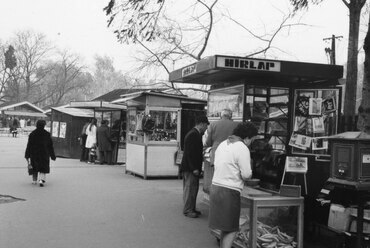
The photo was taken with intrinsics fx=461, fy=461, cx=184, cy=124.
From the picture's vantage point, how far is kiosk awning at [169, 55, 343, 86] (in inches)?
264

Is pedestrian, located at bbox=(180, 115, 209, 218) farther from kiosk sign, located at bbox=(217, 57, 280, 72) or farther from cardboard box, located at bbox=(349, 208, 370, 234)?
cardboard box, located at bbox=(349, 208, 370, 234)

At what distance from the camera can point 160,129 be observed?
13.2 metres

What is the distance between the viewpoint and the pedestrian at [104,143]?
16547 millimetres

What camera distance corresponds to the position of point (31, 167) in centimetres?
1127

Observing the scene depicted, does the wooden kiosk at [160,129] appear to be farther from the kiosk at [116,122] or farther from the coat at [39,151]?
the kiosk at [116,122]

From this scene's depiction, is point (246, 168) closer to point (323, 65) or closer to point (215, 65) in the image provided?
point (215, 65)

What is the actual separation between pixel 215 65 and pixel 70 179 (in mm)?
7419


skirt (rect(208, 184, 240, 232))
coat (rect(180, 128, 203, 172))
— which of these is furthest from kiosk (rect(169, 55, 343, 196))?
skirt (rect(208, 184, 240, 232))

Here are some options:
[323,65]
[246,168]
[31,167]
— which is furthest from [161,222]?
[31,167]

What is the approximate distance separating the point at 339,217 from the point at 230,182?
1.48 meters

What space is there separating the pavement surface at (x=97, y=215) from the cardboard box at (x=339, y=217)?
1649mm

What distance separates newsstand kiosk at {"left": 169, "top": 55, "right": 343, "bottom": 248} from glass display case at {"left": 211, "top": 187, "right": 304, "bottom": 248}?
0.05 meters

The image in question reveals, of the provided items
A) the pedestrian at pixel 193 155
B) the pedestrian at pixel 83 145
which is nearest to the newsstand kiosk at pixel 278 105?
the pedestrian at pixel 193 155

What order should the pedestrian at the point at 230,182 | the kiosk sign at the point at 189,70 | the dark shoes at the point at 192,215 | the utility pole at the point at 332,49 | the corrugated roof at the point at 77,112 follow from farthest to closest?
the utility pole at the point at 332,49, the corrugated roof at the point at 77,112, the dark shoes at the point at 192,215, the kiosk sign at the point at 189,70, the pedestrian at the point at 230,182
